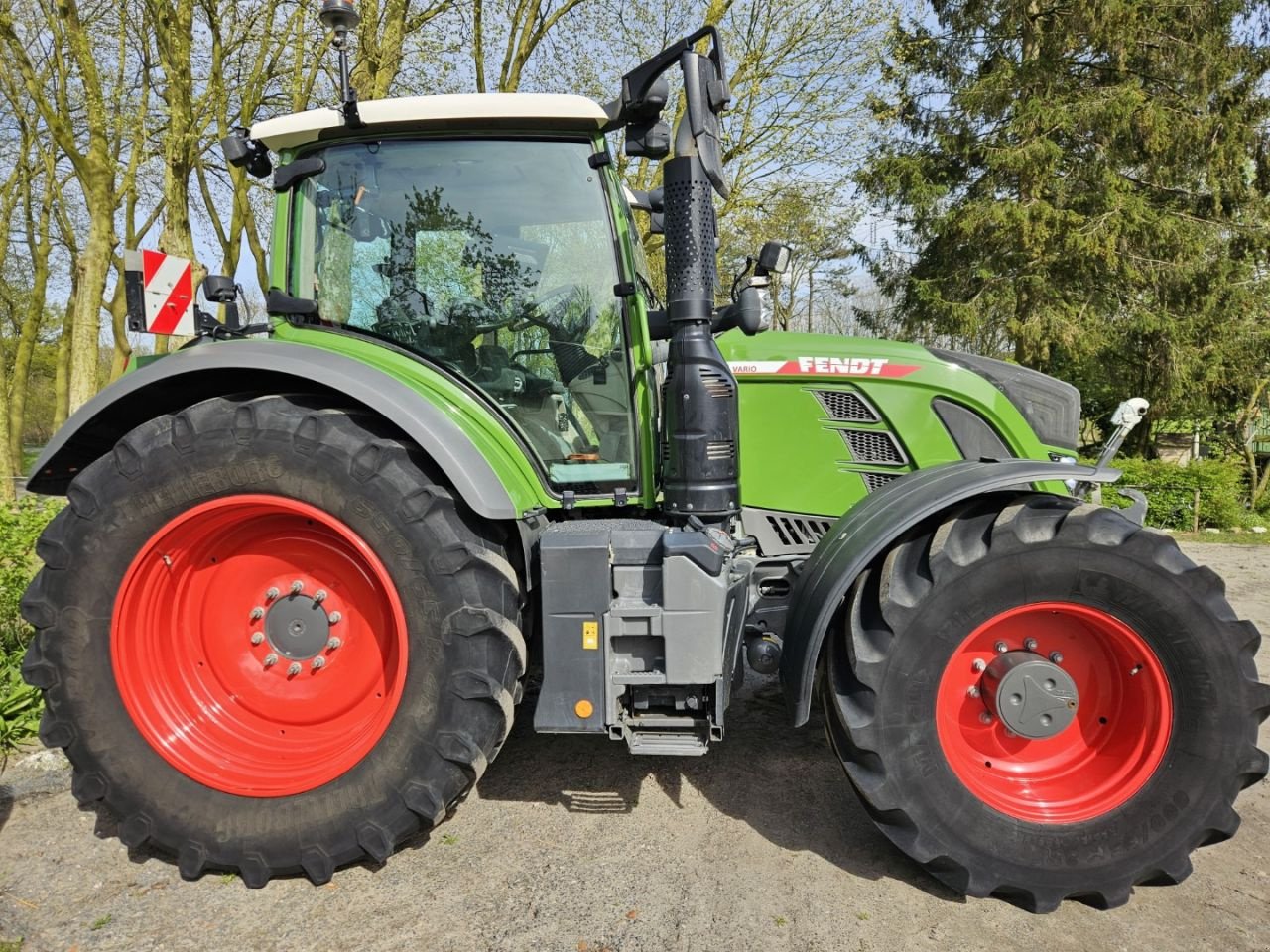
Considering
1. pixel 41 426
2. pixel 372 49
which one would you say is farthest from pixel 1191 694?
pixel 41 426

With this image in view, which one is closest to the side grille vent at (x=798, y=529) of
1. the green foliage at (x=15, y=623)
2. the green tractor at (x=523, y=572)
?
the green tractor at (x=523, y=572)

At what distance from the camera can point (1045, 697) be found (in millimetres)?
2346

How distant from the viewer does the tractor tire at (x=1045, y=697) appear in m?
2.23

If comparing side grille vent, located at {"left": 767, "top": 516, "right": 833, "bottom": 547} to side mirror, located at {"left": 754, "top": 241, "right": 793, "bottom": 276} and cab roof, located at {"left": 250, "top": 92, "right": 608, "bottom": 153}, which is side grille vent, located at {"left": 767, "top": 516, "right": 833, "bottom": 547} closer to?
side mirror, located at {"left": 754, "top": 241, "right": 793, "bottom": 276}

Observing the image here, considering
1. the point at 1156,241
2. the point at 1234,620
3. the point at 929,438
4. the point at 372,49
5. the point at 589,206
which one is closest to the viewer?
the point at 1234,620

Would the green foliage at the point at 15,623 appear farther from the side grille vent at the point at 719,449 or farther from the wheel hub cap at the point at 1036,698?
the wheel hub cap at the point at 1036,698

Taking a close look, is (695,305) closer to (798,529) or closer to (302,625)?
(798,529)

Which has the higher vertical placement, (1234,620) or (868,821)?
(1234,620)

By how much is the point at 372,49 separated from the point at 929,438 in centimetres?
713

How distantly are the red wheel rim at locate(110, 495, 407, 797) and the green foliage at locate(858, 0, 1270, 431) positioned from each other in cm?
1124

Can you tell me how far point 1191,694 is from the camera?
2258 mm

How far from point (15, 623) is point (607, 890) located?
3.35 m

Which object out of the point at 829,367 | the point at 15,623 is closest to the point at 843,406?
the point at 829,367

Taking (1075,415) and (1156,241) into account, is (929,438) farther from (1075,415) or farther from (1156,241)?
(1156,241)
